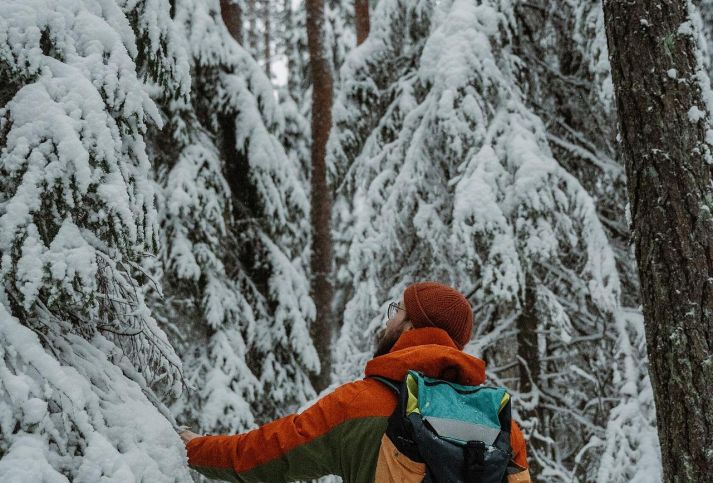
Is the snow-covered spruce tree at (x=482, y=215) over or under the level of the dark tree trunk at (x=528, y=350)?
over

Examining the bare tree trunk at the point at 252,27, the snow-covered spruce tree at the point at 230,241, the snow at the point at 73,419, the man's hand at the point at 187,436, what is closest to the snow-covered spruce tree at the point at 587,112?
the snow-covered spruce tree at the point at 230,241

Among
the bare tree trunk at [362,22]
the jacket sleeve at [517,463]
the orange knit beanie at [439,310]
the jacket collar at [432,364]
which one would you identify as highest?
the bare tree trunk at [362,22]

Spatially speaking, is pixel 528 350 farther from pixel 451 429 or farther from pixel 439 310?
pixel 451 429

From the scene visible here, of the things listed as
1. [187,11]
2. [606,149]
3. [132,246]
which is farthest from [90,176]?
[606,149]

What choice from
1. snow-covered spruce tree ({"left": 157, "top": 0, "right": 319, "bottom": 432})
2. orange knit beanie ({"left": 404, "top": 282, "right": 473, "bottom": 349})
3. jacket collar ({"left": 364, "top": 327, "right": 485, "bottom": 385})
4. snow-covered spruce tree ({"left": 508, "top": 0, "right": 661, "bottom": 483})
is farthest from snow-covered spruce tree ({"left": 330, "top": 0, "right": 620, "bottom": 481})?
jacket collar ({"left": 364, "top": 327, "right": 485, "bottom": 385})

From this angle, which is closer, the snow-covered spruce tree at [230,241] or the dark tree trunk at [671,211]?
the dark tree trunk at [671,211]

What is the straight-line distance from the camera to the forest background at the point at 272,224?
2.01m

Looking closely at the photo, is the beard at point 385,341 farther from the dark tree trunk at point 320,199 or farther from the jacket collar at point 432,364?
the dark tree trunk at point 320,199

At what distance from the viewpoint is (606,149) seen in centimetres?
688

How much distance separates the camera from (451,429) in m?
2.01

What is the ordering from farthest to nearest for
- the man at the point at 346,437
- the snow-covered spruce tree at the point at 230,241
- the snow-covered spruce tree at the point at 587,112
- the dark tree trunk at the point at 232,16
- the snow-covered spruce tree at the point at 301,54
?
1. the snow-covered spruce tree at the point at 301,54
2. the dark tree trunk at the point at 232,16
3. the snow-covered spruce tree at the point at 230,241
4. the snow-covered spruce tree at the point at 587,112
5. the man at the point at 346,437

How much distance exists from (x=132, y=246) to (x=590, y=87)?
18.5ft

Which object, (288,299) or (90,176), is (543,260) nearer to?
(288,299)

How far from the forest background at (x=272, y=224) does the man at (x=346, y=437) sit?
7.9 inches
